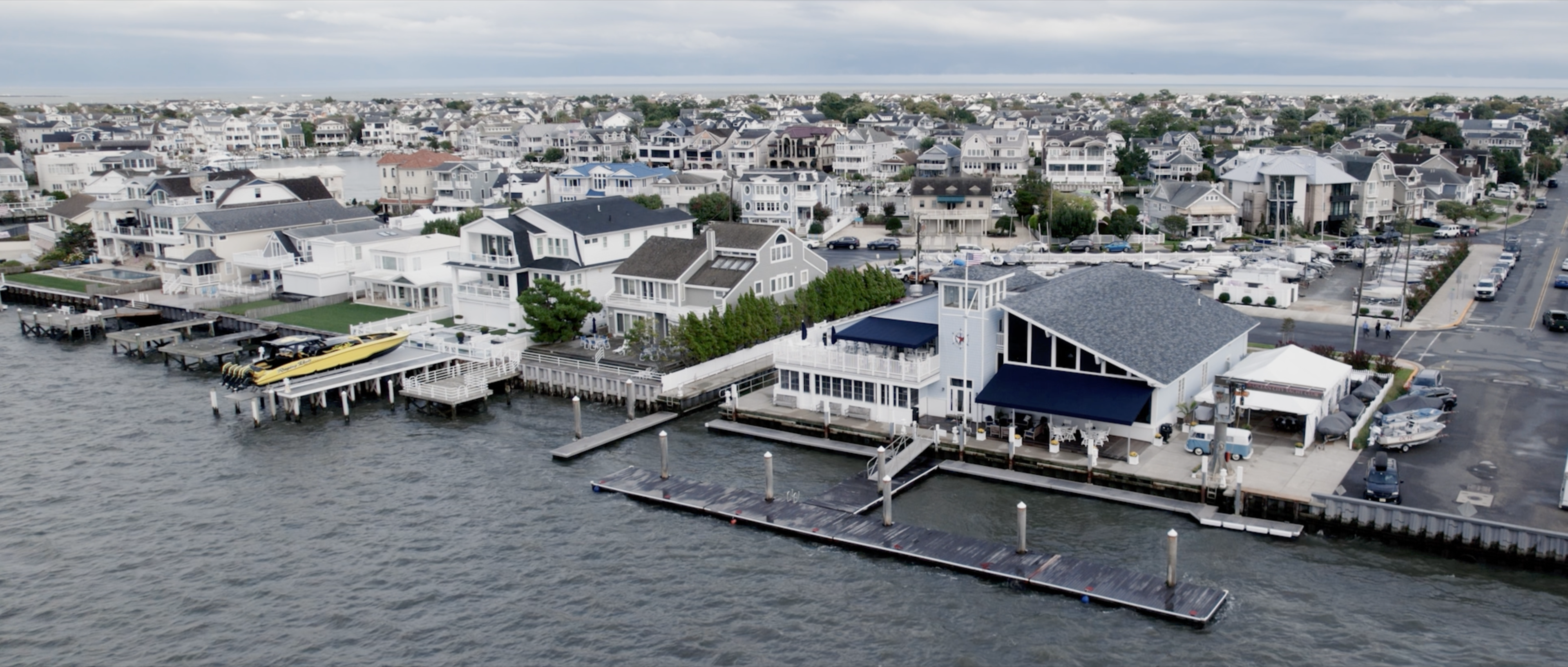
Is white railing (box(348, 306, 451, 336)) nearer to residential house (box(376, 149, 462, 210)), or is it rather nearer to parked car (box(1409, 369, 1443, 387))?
parked car (box(1409, 369, 1443, 387))

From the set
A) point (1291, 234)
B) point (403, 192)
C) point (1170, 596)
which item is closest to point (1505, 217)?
point (1291, 234)

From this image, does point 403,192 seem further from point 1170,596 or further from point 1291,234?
point 1170,596

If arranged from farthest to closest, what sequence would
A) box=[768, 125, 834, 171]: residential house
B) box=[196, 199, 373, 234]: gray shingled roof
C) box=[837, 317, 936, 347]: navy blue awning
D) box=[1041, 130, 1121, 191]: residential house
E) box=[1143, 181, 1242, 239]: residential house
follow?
box=[768, 125, 834, 171]: residential house
box=[1041, 130, 1121, 191]: residential house
box=[1143, 181, 1242, 239]: residential house
box=[196, 199, 373, 234]: gray shingled roof
box=[837, 317, 936, 347]: navy blue awning

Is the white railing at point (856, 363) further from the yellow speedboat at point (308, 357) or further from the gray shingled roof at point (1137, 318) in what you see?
the yellow speedboat at point (308, 357)

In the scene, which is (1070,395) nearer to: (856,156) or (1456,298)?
(1456,298)

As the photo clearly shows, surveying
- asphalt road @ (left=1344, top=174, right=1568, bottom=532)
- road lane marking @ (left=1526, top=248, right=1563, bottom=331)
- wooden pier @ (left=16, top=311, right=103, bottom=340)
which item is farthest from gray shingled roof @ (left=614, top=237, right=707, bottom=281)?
road lane marking @ (left=1526, top=248, right=1563, bottom=331)

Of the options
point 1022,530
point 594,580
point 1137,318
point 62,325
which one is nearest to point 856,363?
point 1137,318

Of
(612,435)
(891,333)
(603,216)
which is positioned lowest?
(612,435)
